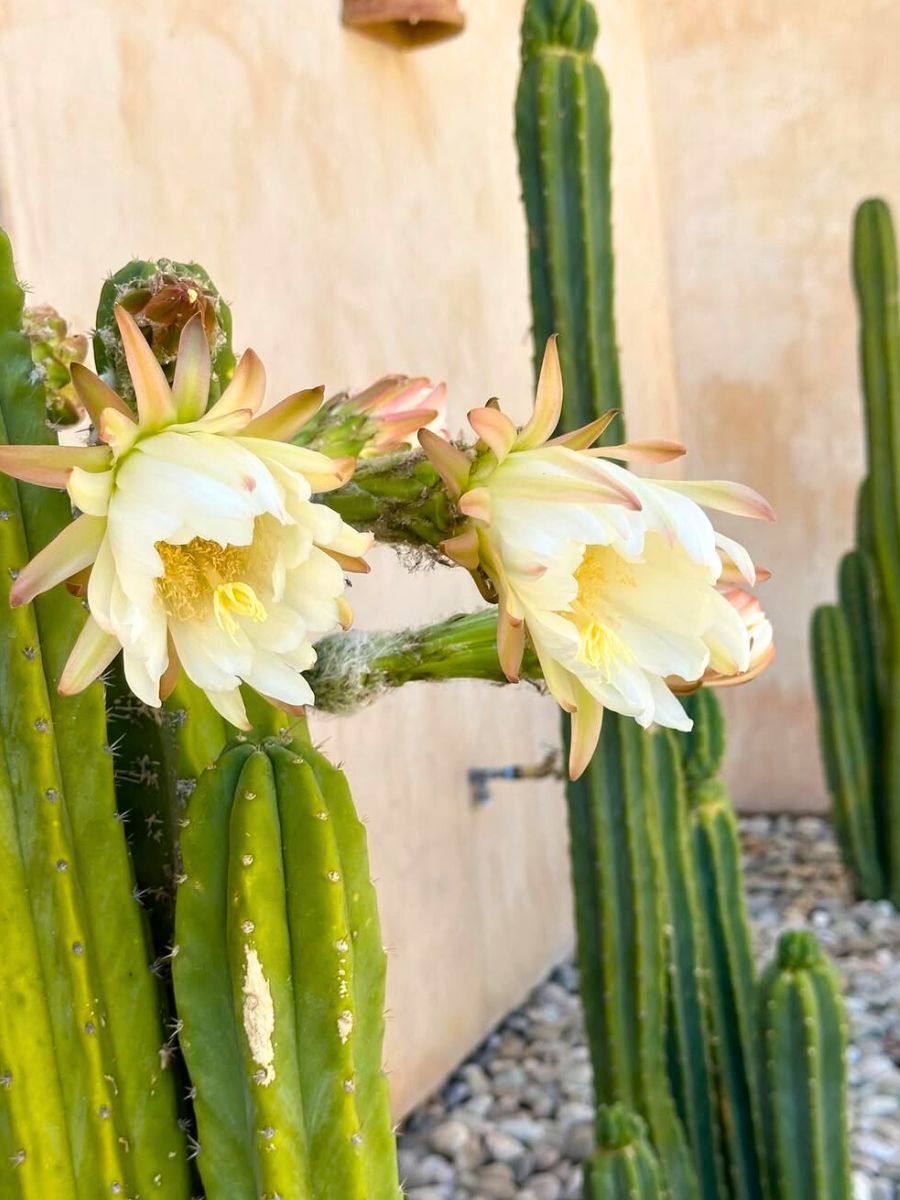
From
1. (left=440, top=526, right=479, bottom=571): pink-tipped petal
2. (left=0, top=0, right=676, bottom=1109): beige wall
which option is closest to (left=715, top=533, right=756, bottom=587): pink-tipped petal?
(left=440, top=526, right=479, bottom=571): pink-tipped petal

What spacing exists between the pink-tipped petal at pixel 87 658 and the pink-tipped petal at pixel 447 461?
159 millimetres

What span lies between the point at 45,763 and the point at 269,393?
3.85 ft

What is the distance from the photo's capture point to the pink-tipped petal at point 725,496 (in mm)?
534

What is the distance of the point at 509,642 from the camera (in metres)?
0.52

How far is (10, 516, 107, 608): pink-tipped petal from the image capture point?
47 cm

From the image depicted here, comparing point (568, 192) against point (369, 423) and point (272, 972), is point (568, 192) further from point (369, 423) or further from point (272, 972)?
point (272, 972)

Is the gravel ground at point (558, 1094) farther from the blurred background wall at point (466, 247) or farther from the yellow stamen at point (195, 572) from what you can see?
the yellow stamen at point (195, 572)

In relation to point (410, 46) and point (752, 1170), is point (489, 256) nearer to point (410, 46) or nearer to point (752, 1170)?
point (410, 46)

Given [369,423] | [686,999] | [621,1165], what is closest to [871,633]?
[686,999]

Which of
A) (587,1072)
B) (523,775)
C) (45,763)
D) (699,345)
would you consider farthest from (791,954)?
(699,345)

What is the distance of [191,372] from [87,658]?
12 centimetres

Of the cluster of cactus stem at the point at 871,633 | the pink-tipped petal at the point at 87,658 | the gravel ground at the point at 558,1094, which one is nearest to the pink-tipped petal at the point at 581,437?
the pink-tipped petal at the point at 87,658

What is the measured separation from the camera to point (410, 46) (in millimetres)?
2109

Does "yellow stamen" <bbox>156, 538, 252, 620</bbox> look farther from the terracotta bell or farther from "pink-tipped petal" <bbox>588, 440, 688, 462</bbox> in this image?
the terracotta bell
